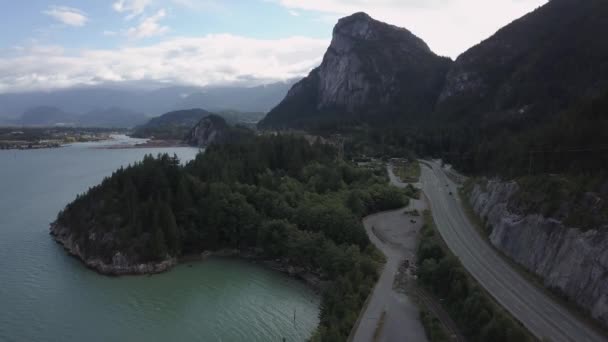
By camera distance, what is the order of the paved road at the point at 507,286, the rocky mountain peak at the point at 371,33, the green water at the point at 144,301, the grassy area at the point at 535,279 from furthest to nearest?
the rocky mountain peak at the point at 371,33, the green water at the point at 144,301, the grassy area at the point at 535,279, the paved road at the point at 507,286

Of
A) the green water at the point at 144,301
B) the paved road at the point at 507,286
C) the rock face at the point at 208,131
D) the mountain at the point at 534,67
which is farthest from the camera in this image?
the rock face at the point at 208,131

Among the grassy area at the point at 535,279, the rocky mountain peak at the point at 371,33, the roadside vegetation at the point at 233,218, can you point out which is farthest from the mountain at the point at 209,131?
the grassy area at the point at 535,279

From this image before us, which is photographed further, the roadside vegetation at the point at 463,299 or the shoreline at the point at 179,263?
A: the shoreline at the point at 179,263

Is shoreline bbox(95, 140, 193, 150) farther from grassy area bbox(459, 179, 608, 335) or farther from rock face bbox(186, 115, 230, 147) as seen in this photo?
grassy area bbox(459, 179, 608, 335)

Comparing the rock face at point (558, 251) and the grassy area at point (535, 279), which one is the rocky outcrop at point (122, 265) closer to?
the grassy area at point (535, 279)

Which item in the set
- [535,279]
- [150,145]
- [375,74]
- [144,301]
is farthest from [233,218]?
[150,145]

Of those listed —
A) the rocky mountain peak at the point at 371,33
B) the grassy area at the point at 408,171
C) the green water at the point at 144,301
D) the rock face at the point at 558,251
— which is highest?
the rocky mountain peak at the point at 371,33
